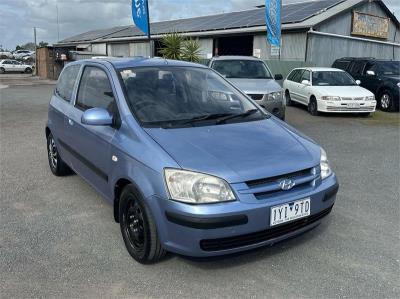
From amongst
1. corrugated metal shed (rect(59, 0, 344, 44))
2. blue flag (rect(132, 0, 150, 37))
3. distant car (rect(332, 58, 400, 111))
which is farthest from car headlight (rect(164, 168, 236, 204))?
corrugated metal shed (rect(59, 0, 344, 44))

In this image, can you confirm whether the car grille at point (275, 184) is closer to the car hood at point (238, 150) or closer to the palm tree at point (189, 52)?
the car hood at point (238, 150)

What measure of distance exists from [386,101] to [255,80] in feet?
20.4

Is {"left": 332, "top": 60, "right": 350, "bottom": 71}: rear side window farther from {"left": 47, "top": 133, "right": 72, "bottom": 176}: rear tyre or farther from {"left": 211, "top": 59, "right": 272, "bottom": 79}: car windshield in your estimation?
{"left": 47, "top": 133, "right": 72, "bottom": 176}: rear tyre

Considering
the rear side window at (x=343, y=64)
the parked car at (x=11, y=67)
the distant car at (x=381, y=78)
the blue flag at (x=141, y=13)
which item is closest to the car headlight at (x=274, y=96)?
the distant car at (x=381, y=78)

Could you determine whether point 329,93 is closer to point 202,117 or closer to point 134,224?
point 202,117

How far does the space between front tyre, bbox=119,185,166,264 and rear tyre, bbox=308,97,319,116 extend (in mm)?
10117

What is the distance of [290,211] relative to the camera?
3.13 m

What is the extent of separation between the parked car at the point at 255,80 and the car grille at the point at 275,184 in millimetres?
6115

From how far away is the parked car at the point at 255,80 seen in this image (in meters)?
9.45

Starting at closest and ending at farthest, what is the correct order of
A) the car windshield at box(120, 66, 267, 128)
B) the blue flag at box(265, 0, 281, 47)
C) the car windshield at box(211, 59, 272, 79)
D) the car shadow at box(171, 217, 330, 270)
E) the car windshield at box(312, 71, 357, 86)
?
the car shadow at box(171, 217, 330, 270) < the car windshield at box(120, 66, 267, 128) < the car windshield at box(211, 59, 272, 79) < the car windshield at box(312, 71, 357, 86) < the blue flag at box(265, 0, 281, 47)

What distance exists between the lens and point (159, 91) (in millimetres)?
4055

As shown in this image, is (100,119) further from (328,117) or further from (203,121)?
(328,117)

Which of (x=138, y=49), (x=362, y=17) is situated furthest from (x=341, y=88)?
(x=138, y=49)

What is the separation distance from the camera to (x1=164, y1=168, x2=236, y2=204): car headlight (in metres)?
2.95
